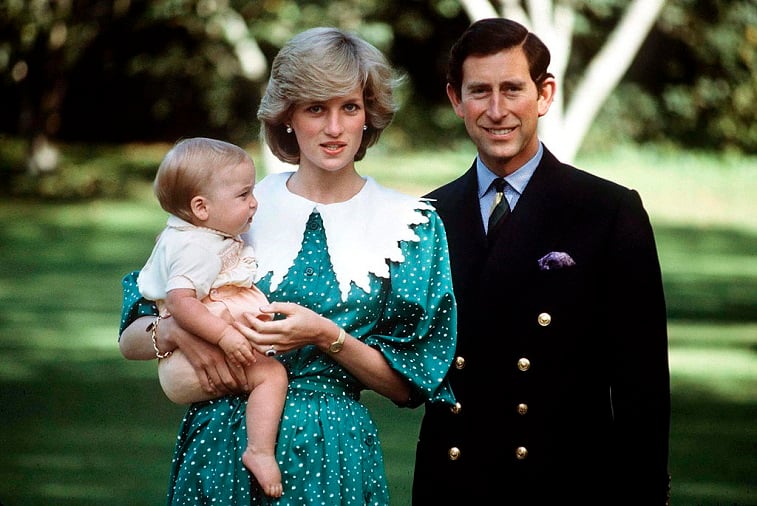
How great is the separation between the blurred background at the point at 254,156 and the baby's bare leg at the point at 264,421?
3.96 m

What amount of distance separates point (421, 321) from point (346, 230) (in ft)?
1.08

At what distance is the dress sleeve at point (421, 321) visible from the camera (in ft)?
12.3

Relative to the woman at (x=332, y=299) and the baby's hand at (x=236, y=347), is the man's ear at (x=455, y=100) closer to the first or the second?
the woman at (x=332, y=299)

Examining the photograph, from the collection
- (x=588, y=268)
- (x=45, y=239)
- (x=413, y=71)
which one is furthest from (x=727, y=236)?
(x=588, y=268)

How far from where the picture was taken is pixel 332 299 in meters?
3.76

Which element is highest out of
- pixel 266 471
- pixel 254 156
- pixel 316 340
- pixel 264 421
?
pixel 254 156

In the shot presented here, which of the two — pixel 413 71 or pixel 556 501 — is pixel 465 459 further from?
pixel 413 71

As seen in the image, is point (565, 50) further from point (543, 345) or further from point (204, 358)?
point (204, 358)

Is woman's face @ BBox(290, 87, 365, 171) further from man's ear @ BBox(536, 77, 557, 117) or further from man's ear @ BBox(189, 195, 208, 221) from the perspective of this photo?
man's ear @ BBox(536, 77, 557, 117)

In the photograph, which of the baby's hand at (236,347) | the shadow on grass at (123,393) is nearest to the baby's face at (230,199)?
the baby's hand at (236,347)

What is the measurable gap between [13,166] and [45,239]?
6.59 metres

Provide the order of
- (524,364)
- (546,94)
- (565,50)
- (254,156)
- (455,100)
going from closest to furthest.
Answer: (524,364) → (546,94) → (455,100) → (565,50) → (254,156)

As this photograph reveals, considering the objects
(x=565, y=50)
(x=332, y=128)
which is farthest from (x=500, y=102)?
(x=565, y=50)

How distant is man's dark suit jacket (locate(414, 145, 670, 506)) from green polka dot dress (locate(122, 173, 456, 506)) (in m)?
0.26
